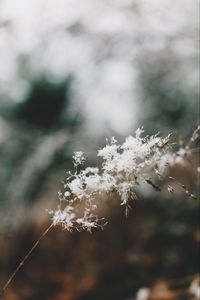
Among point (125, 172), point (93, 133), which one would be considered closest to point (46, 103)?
point (93, 133)

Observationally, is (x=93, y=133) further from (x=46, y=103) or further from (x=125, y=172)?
(x=125, y=172)

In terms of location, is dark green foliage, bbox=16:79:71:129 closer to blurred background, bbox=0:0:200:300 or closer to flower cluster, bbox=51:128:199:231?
blurred background, bbox=0:0:200:300

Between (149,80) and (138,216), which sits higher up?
(149,80)

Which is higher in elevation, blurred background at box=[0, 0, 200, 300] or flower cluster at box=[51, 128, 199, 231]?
blurred background at box=[0, 0, 200, 300]

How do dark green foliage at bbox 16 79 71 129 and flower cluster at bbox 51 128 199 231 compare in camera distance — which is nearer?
flower cluster at bbox 51 128 199 231

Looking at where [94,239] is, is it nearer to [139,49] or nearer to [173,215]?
[173,215]

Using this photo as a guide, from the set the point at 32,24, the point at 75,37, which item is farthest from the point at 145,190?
the point at 32,24

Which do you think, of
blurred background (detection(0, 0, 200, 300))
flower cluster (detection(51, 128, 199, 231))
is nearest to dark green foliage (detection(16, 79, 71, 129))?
blurred background (detection(0, 0, 200, 300))

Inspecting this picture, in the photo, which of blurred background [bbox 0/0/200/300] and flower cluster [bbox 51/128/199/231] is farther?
blurred background [bbox 0/0/200/300]

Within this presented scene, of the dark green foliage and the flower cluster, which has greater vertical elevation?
the dark green foliage
